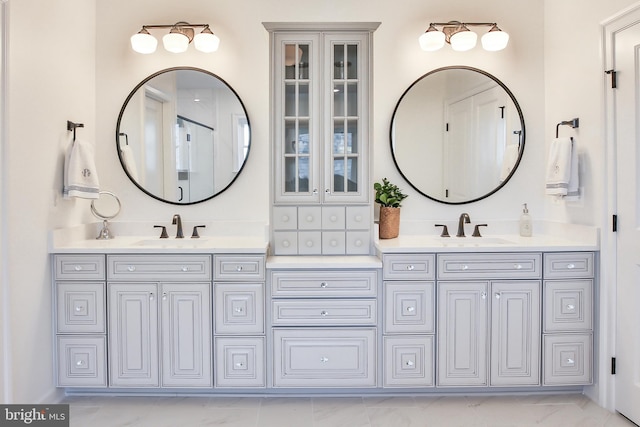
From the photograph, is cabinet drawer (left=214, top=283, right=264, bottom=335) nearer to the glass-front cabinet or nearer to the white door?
the glass-front cabinet

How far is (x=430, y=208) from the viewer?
3.06 metres

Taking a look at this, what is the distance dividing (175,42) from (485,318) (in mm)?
2544

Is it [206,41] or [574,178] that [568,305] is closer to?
[574,178]

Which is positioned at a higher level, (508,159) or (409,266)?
(508,159)

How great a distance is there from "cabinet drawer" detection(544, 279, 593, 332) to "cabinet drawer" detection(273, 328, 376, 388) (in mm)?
996

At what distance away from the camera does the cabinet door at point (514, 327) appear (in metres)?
2.49

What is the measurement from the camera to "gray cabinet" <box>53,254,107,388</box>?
2.47m

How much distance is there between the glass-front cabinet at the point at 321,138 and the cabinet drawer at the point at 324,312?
0.36 meters

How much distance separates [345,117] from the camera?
8.81 feet

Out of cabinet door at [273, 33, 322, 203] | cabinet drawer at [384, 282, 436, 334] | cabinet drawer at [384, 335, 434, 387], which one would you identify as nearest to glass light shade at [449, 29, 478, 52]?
cabinet door at [273, 33, 322, 203]

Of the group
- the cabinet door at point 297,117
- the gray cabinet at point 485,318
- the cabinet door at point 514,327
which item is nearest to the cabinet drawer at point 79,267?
the cabinet door at point 297,117

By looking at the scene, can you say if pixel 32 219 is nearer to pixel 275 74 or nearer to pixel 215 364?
pixel 215 364

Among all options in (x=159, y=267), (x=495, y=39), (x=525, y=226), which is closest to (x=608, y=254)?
(x=525, y=226)

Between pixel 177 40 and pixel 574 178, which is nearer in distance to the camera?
pixel 574 178
